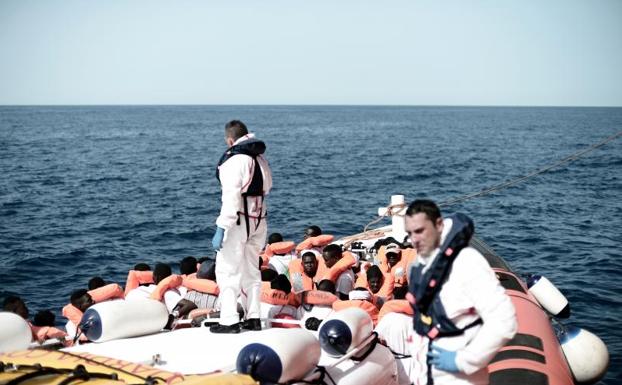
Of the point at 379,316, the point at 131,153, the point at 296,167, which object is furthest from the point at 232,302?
the point at 131,153

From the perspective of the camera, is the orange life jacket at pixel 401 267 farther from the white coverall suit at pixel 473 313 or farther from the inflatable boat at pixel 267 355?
the white coverall suit at pixel 473 313

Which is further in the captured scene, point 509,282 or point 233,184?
point 509,282

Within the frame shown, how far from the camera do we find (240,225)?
20.2 ft

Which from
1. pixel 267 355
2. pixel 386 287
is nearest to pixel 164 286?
pixel 386 287

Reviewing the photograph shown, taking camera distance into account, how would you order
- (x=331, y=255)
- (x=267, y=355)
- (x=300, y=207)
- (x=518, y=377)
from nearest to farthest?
(x=267, y=355) → (x=518, y=377) → (x=331, y=255) → (x=300, y=207)

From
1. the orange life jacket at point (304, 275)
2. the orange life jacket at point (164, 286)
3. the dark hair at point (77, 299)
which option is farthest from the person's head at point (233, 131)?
the orange life jacket at point (304, 275)

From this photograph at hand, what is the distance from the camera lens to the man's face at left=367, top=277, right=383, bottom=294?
26.2 ft

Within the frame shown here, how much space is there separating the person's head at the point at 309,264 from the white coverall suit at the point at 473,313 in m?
4.82

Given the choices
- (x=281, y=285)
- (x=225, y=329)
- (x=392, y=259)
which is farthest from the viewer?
(x=392, y=259)

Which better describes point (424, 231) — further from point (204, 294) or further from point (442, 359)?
point (204, 294)

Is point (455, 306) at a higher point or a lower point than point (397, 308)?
higher

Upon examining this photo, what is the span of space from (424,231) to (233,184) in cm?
267

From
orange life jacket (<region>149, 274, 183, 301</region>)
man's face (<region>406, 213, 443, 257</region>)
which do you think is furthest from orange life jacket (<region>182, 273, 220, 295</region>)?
man's face (<region>406, 213, 443, 257</region>)

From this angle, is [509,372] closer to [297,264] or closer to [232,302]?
[232,302]
